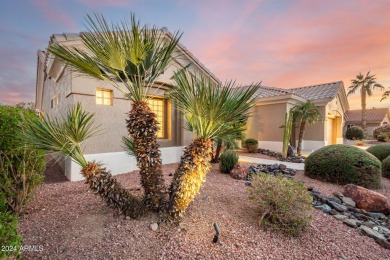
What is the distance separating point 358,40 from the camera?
8469 millimetres

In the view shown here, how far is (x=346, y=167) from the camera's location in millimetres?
6539

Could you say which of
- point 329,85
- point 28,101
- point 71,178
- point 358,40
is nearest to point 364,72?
point 329,85

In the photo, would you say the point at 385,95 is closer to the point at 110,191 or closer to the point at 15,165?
the point at 110,191

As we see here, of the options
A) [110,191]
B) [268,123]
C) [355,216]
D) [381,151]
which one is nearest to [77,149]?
[110,191]

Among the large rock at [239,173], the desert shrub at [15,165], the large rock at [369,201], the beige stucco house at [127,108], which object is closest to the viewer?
the desert shrub at [15,165]

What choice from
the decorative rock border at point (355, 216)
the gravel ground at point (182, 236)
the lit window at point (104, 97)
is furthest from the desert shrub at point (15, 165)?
the decorative rock border at point (355, 216)

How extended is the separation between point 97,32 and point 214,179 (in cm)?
552

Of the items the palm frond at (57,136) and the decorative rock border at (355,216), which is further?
the decorative rock border at (355,216)

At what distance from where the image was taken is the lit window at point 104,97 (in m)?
6.71

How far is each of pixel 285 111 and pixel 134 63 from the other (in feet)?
43.1

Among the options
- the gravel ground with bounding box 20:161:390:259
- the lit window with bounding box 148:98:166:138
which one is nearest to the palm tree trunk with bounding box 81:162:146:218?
the gravel ground with bounding box 20:161:390:259

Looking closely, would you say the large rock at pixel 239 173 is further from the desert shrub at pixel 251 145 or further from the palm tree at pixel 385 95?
the palm tree at pixel 385 95

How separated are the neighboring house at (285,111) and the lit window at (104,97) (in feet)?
35.7

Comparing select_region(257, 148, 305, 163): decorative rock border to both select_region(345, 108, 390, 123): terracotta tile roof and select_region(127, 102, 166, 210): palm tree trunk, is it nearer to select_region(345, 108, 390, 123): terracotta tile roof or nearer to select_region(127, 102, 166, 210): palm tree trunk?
select_region(127, 102, 166, 210): palm tree trunk
